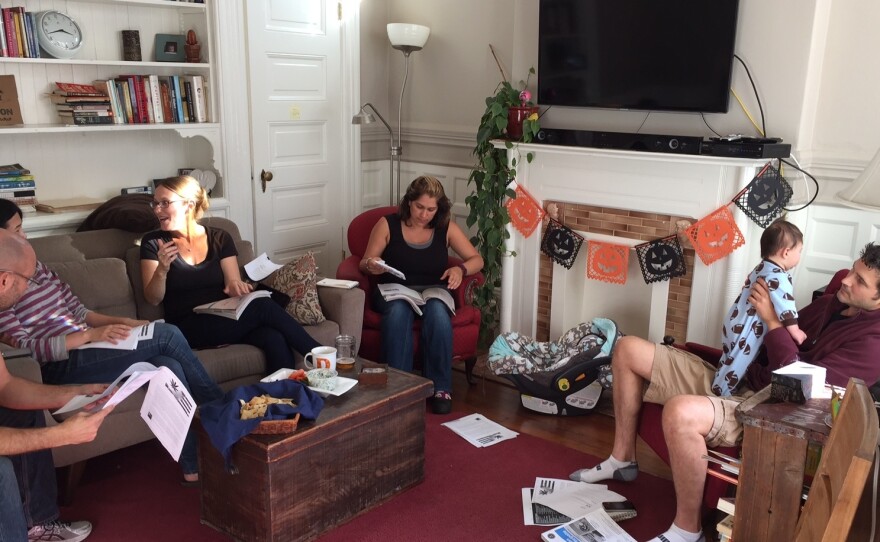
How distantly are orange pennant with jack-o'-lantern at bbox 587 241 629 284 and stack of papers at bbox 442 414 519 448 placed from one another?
37.4 inches

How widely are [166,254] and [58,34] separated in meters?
1.32

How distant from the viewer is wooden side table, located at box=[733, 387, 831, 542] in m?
1.97

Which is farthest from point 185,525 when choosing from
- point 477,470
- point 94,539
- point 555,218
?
point 555,218

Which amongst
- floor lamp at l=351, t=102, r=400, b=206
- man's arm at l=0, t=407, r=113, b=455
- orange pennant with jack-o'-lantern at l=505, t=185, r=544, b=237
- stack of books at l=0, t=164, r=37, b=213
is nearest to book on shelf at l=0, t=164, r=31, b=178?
stack of books at l=0, t=164, r=37, b=213

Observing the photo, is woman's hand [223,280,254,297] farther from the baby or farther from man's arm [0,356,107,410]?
the baby

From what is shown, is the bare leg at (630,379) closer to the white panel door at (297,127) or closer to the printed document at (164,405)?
the printed document at (164,405)

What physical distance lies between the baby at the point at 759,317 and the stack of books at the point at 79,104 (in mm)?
2995

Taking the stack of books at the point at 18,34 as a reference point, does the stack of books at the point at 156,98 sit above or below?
below

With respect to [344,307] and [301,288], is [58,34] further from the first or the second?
[344,307]

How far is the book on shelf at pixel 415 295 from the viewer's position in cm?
349

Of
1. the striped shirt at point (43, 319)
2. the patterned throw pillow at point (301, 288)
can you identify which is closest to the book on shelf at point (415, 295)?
the patterned throw pillow at point (301, 288)

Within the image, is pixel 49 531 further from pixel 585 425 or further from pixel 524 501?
pixel 585 425

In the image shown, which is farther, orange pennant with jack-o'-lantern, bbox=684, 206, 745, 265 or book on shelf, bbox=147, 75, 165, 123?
book on shelf, bbox=147, 75, 165, 123

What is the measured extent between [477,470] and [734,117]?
191 centimetres
